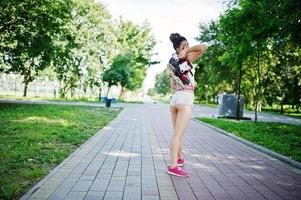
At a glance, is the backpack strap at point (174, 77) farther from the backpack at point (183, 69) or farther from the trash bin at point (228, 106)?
the trash bin at point (228, 106)

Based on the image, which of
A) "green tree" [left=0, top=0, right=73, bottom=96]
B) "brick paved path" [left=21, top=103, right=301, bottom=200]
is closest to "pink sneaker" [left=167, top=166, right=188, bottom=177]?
"brick paved path" [left=21, top=103, right=301, bottom=200]

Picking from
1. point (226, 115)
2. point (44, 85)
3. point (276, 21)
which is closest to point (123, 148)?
point (276, 21)

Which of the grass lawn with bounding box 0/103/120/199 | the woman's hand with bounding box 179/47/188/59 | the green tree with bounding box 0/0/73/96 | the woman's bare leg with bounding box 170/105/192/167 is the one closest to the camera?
the grass lawn with bounding box 0/103/120/199

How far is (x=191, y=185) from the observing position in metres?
4.54

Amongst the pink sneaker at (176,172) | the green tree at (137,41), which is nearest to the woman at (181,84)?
the pink sneaker at (176,172)

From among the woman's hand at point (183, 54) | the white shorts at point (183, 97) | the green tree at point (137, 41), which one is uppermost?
the green tree at point (137, 41)

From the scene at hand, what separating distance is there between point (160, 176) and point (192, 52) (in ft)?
6.44

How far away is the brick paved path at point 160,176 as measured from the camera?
13.4ft

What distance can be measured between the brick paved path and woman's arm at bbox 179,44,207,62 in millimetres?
1857

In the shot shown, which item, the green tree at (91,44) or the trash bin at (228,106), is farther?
the green tree at (91,44)

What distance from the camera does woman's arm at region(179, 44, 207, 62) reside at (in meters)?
4.65

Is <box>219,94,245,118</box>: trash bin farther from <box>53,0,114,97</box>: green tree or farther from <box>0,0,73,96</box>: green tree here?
<box>53,0,114,97</box>: green tree

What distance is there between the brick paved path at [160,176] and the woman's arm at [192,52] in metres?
1.86

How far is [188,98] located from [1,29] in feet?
59.2
